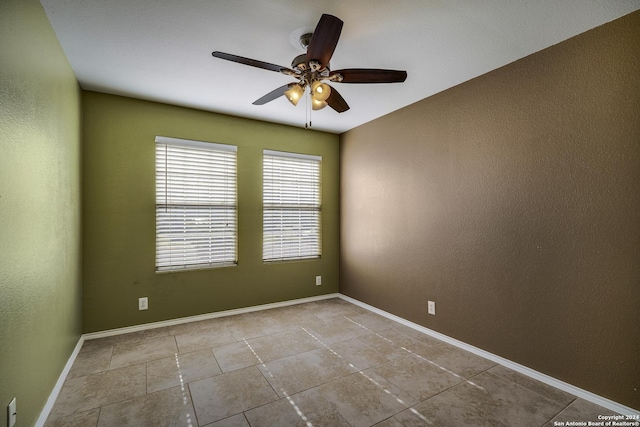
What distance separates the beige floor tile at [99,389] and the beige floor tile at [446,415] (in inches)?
71.6

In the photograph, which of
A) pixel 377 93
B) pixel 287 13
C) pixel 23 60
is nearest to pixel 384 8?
pixel 287 13

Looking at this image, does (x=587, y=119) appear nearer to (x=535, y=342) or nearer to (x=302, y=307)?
(x=535, y=342)

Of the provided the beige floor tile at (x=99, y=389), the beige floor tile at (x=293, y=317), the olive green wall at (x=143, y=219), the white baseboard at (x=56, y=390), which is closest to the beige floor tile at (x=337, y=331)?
the beige floor tile at (x=293, y=317)

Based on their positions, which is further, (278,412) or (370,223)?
(370,223)

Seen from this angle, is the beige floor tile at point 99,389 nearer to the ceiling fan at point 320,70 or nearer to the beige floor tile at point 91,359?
the beige floor tile at point 91,359

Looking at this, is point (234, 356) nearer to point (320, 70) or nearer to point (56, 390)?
point (56, 390)

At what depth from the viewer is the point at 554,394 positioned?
6.81ft

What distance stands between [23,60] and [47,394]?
1979mm

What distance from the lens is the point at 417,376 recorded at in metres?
2.31

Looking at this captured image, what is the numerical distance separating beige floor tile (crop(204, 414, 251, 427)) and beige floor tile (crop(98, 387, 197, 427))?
141 mm

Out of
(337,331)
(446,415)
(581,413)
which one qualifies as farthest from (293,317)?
(581,413)

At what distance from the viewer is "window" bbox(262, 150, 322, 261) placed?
4031 mm

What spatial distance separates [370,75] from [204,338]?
2.82 meters

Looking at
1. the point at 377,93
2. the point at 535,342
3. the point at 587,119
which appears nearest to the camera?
the point at 587,119
